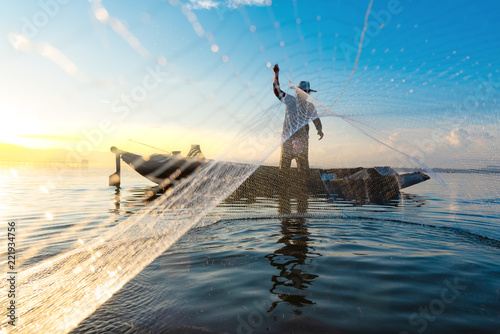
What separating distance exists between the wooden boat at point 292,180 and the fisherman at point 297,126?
47 centimetres

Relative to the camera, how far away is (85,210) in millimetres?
11500

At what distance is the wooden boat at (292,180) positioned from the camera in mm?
15602

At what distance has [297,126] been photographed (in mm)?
7461

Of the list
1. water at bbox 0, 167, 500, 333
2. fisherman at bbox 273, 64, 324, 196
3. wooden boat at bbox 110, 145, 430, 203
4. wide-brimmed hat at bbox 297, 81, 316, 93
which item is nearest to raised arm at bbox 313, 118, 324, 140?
fisherman at bbox 273, 64, 324, 196

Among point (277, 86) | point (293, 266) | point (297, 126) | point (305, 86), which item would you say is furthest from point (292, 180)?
point (293, 266)

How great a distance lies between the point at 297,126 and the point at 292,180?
8.48 m

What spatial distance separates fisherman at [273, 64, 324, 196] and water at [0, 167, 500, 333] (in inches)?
119

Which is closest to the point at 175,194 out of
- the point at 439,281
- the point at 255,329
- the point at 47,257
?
the point at 47,257

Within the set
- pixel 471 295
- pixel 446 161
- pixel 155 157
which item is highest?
pixel 155 157

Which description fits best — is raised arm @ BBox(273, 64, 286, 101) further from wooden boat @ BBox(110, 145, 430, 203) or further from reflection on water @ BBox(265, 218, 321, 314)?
reflection on water @ BBox(265, 218, 321, 314)

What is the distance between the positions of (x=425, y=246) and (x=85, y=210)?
1180 centimetres

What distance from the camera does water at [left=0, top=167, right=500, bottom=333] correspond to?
118 inches

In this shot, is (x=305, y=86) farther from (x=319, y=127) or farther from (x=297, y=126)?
(x=297, y=126)

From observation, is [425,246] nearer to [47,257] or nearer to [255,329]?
[255,329]
